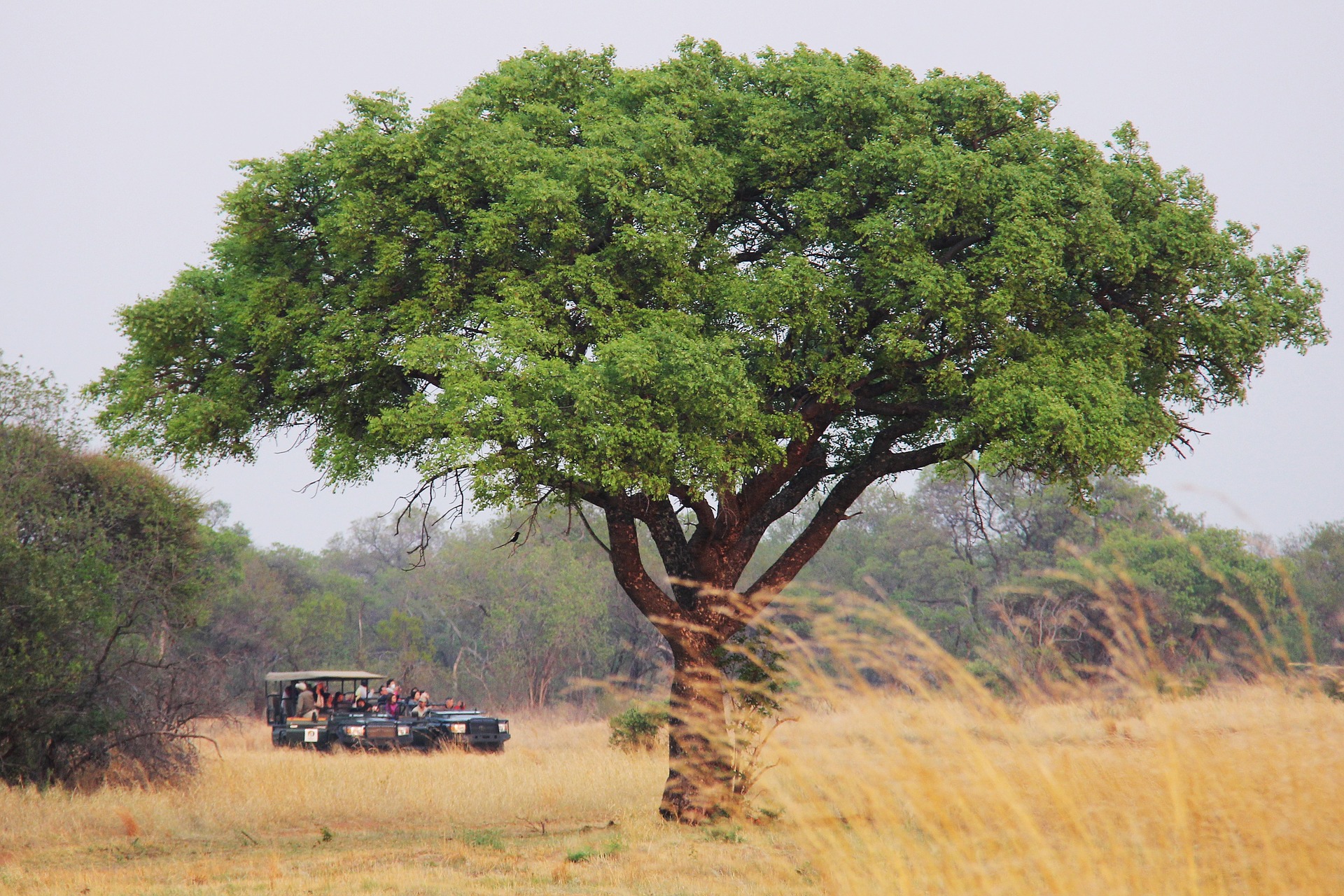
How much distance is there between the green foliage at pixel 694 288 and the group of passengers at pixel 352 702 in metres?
11.6

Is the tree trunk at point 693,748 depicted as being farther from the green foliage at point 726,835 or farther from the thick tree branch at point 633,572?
the thick tree branch at point 633,572

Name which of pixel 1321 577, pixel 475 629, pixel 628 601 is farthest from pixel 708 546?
pixel 475 629

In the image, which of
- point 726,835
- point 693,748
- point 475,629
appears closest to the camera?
point 726,835

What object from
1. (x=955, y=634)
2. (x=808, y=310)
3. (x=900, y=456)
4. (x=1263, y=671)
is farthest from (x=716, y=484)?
(x=955, y=634)

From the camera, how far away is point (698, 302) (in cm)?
1238

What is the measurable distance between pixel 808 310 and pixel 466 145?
12.9 feet

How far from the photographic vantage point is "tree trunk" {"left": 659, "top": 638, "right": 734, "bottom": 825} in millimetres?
11461

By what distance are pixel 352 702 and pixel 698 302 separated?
15706 millimetres

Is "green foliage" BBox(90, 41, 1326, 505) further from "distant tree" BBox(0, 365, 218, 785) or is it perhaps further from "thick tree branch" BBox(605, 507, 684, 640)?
"distant tree" BBox(0, 365, 218, 785)

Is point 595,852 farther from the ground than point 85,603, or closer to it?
closer to it

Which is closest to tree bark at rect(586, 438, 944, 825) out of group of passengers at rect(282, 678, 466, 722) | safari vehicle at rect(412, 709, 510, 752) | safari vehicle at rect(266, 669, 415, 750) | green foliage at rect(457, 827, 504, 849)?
green foliage at rect(457, 827, 504, 849)

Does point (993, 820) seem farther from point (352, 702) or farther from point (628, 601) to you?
point (628, 601)

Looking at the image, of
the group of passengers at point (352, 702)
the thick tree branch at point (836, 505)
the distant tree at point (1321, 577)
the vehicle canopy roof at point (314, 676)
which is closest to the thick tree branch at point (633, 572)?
the thick tree branch at point (836, 505)

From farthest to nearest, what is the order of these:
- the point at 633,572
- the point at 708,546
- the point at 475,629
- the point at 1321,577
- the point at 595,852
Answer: the point at 475,629 → the point at 1321,577 → the point at 708,546 → the point at 633,572 → the point at 595,852
